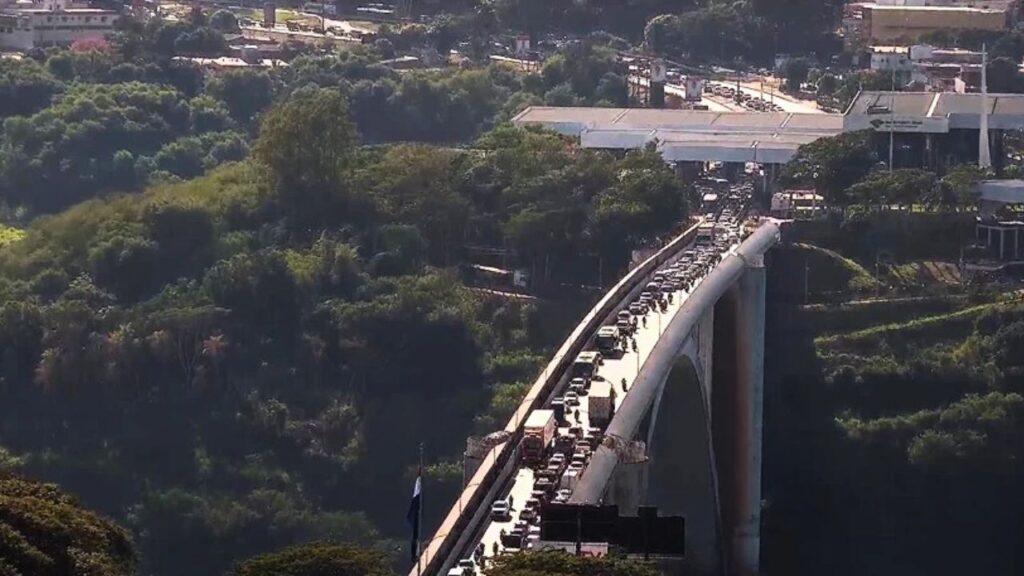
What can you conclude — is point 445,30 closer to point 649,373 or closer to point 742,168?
point 742,168

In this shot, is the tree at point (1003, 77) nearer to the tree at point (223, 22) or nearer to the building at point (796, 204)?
the building at point (796, 204)

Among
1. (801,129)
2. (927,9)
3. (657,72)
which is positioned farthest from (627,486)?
(927,9)

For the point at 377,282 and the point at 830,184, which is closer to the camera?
the point at 377,282

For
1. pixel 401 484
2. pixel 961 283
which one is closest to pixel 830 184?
pixel 961 283

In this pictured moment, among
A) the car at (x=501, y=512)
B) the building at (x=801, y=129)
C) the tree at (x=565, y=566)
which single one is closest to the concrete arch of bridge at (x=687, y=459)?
the car at (x=501, y=512)

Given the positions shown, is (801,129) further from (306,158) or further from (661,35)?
(661,35)

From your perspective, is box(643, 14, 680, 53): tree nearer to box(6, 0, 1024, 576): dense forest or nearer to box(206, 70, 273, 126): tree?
box(206, 70, 273, 126): tree
